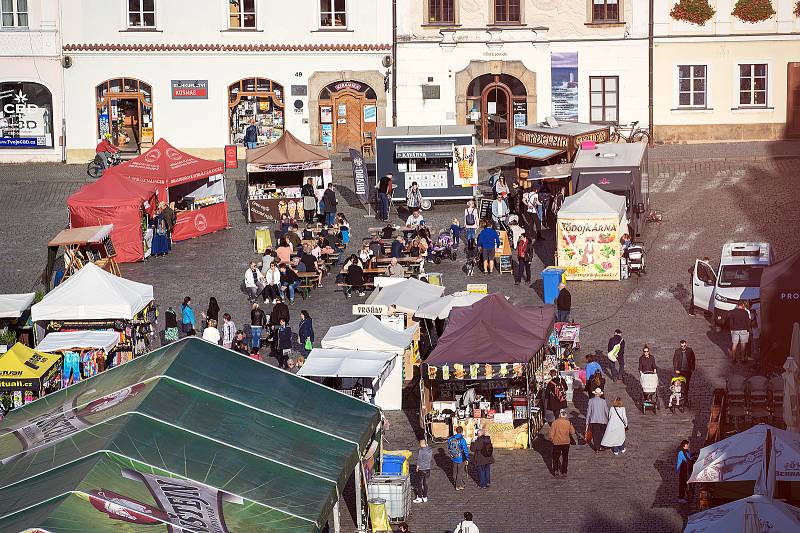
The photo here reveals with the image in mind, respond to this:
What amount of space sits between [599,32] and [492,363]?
25962 mm

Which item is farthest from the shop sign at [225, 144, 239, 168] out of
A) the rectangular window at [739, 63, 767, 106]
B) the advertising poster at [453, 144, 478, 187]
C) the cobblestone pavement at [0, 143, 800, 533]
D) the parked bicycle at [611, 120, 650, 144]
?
the rectangular window at [739, 63, 767, 106]

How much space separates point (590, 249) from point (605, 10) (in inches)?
665

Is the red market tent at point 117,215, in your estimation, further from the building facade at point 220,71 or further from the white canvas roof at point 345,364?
the building facade at point 220,71

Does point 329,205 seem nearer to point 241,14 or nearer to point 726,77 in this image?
point 241,14

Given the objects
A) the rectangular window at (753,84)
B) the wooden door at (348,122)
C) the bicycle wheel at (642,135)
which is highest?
the rectangular window at (753,84)

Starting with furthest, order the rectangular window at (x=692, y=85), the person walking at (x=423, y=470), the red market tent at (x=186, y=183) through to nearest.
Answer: the rectangular window at (x=692, y=85) < the red market tent at (x=186, y=183) < the person walking at (x=423, y=470)

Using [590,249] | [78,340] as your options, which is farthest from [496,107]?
[78,340]

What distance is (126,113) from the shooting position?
52.8m

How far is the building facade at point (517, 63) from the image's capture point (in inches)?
2052

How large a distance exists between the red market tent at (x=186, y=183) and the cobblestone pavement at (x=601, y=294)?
0.52 metres

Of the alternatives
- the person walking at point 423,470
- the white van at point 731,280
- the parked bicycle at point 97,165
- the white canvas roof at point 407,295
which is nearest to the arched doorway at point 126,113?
the parked bicycle at point 97,165

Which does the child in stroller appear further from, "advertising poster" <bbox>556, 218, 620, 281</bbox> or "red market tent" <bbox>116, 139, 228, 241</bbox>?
"red market tent" <bbox>116, 139, 228, 241</bbox>

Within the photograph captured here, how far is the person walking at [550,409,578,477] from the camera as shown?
26.1m

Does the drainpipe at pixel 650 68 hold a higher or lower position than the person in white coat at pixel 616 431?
higher
